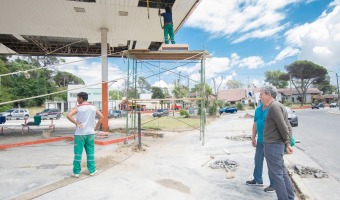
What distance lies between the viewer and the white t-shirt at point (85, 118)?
5.46 metres

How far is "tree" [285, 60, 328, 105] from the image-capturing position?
74.9 m

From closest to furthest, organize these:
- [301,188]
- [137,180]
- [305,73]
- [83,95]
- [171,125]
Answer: [301,188]
[137,180]
[83,95]
[171,125]
[305,73]

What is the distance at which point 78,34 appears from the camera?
50.2ft

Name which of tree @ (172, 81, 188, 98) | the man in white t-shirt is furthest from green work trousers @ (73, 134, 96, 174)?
tree @ (172, 81, 188, 98)

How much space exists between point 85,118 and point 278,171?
3.77 m

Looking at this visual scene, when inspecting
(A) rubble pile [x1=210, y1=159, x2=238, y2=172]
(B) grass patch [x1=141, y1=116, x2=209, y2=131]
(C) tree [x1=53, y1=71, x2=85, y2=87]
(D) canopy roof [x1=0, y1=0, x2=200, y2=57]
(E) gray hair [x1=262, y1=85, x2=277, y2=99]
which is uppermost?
(C) tree [x1=53, y1=71, x2=85, y2=87]

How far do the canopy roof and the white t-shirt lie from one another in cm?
417

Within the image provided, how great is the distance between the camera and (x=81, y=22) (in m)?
13.4

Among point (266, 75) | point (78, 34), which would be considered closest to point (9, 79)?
point (78, 34)

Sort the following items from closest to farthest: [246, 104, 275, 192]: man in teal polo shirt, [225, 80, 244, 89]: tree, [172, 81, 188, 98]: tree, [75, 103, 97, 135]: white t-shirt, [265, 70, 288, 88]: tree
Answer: [246, 104, 275, 192]: man in teal polo shirt, [75, 103, 97, 135]: white t-shirt, [172, 81, 188, 98]: tree, [265, 70, 288, 88]: tree, [225, 80, 244, 89]: tree

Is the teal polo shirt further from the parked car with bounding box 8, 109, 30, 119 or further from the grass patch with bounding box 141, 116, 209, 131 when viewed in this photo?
the parked car with bounding box 8, 109, 30, 119

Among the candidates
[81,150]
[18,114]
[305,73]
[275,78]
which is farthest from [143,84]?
[275,78]

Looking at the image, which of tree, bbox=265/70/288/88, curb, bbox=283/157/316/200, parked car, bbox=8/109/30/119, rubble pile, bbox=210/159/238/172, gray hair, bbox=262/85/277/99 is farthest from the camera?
tree, bbox=265/70/288/88

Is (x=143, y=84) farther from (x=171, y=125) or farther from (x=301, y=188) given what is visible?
(x=171, y=125)
